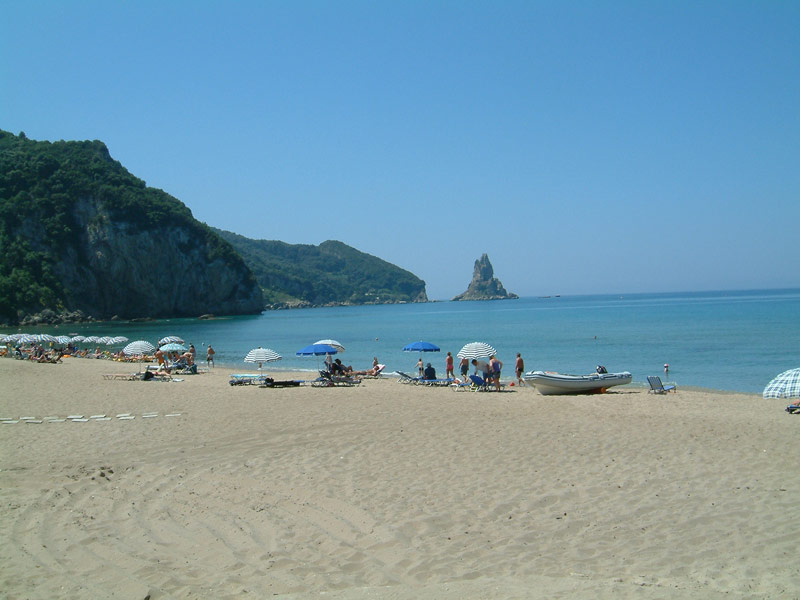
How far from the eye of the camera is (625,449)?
10.3 m

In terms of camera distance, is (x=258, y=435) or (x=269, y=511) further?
(x=258, y=435)

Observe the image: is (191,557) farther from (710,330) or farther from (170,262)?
(170,262)

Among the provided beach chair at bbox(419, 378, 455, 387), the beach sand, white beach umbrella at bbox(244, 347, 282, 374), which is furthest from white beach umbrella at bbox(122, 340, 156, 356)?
the beach sand

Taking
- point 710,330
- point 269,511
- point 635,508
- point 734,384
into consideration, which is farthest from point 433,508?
point 710,330

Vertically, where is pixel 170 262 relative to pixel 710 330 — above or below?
above

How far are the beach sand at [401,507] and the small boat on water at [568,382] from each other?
18.3 ft

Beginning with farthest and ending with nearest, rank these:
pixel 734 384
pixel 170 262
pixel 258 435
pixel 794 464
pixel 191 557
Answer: pixel 170 262 → pixel 734 384 → pixel 258 435 → pixel 794 464 → pixel 191 557

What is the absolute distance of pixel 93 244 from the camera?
10250 centimetres

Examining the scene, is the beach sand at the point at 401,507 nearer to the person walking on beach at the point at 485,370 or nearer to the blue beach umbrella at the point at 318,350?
the person walking on beach at the point at 485,370

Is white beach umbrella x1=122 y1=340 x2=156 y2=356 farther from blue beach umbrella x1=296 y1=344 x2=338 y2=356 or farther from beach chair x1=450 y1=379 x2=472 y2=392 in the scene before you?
beach chair x1=450 y1=379 x2=472 y2=392

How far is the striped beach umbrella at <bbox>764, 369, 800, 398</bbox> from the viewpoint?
14305 millimetres

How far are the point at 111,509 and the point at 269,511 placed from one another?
6.05 feet

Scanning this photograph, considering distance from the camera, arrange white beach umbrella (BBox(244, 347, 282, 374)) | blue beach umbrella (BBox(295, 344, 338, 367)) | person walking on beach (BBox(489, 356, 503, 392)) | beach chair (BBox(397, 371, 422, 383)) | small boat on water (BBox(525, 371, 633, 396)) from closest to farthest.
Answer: small boat on water (BBox(525, 371, 633, 396)), person walking on beach (BBox(489, 356, 503, 392)), blue beach umbrella (BBox(295, 344, 338, 367)), white beach umbrella (BBox(244, 347, 282, 374)), beach chair (BBox(397, 371, 422, 383))

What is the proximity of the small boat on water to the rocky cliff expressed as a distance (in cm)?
8872
